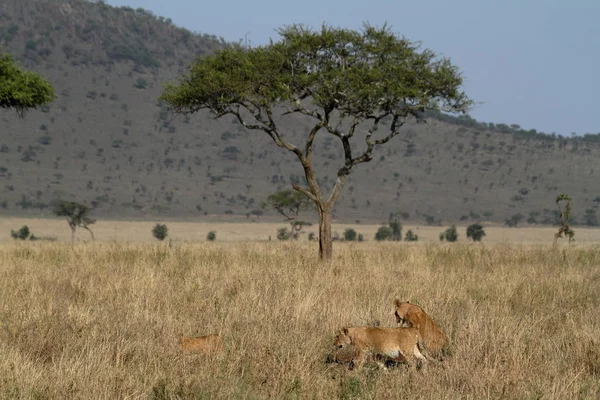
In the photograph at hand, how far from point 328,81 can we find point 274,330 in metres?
13.2

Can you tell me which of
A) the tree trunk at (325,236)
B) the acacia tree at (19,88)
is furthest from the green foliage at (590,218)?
the acacia tree at (19,88)

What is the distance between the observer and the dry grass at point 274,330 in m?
6.41

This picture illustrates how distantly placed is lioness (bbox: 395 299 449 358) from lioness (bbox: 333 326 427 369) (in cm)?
33

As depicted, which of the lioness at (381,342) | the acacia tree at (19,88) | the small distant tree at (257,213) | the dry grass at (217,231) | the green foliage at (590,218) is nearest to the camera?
the lioness at (381,342)

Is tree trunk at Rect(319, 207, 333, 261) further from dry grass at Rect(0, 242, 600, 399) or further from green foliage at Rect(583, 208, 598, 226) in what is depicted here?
green foliage at Rect(583, 208, 598, 226)

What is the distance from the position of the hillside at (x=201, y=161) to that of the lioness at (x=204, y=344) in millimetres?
74551

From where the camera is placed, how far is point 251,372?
22.7 feet

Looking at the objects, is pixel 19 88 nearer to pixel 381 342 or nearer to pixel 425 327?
pixel 425 327

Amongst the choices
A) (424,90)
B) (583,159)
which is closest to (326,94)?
(424,90)

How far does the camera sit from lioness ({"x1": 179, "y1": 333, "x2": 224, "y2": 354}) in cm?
730

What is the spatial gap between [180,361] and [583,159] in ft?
369

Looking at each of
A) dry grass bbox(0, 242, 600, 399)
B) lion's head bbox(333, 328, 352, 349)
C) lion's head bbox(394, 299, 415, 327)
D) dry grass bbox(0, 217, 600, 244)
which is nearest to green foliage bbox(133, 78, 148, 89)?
dry grass bbox(0, 217, 600, 244)

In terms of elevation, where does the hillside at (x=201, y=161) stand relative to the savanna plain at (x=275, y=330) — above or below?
above

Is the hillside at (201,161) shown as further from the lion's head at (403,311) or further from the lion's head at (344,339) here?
the lion's head at (344,339)
